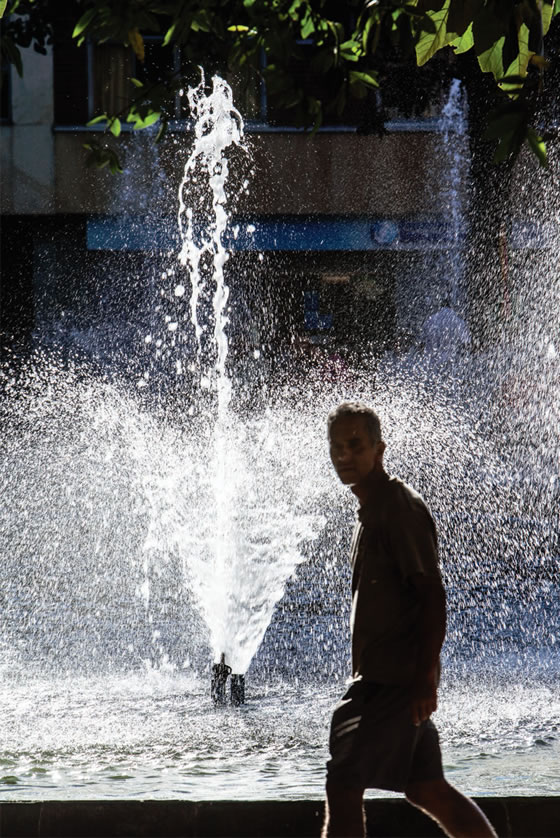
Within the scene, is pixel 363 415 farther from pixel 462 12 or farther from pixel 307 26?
pixel 307 26

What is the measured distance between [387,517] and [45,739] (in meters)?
2.54

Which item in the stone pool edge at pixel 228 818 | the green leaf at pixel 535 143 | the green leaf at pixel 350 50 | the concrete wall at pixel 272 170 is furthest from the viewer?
the concrete wall at pixel 272 170

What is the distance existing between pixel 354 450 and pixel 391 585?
414 mm

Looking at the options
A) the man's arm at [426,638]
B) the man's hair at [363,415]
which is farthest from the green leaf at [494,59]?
the man's arm at [426,638]

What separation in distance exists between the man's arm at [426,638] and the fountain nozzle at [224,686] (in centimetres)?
280

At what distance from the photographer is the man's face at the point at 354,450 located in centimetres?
356

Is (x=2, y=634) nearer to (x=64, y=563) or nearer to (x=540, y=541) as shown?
(x=64, y=563)

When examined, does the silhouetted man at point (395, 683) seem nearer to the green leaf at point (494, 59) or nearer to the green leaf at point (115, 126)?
the green leaf at point (494, 59)

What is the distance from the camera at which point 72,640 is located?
761cm

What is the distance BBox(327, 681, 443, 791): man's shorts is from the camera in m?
3.35

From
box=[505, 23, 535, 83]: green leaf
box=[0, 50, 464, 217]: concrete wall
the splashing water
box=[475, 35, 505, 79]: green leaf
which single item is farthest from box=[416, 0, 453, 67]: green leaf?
box=[0, 50, 464, 217]: concrete wall

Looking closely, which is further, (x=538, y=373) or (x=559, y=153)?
(x=559, y=153)

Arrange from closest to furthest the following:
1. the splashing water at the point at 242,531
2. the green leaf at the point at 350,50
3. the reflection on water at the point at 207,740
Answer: the reflection on water at the point at 207,740 < the green leaf at the point at 350,50 < the splashing water at the point at 242,531

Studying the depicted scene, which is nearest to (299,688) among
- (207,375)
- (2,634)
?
(2,634)
